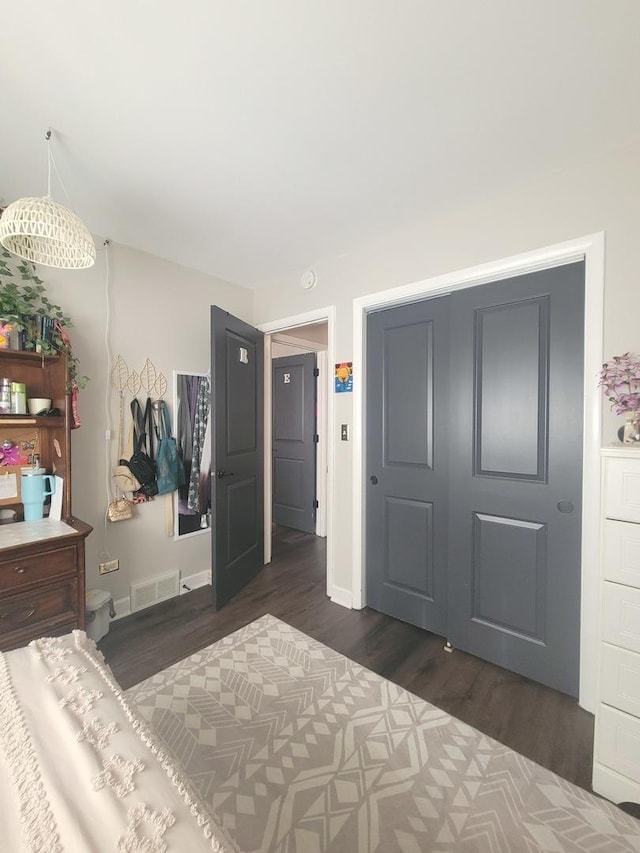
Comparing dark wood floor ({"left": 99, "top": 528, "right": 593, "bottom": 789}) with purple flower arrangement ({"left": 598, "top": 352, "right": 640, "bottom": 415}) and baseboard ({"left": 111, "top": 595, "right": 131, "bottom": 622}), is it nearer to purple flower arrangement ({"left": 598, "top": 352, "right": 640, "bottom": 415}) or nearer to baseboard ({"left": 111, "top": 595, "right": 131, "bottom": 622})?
baseboard ({"left": 111, "top": 595, "right": 131, "bottom": 622})

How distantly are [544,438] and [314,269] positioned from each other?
1977 millimetres

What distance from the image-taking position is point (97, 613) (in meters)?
2.19

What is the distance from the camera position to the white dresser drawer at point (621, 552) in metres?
1.28

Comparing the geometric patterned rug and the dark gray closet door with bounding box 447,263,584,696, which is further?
the dark gray closet door with bounding box 447,263,584,696

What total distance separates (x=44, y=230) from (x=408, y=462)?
2125mm

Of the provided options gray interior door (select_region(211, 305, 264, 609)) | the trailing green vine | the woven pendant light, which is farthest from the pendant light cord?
gray interior door (select_region(211, 305, 264, 609))

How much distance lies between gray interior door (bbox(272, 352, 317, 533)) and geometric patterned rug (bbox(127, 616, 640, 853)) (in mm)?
2505

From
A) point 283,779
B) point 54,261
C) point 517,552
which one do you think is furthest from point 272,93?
point 283,779

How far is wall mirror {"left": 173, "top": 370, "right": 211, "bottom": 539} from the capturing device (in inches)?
111

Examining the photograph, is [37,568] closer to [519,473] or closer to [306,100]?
[306,100]

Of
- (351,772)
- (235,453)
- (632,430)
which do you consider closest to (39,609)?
(235,453)

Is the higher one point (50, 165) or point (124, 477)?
point (50, 165)

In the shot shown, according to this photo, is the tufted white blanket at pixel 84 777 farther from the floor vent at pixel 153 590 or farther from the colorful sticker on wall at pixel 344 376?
the colorful sticker on wall at pixel 344 376

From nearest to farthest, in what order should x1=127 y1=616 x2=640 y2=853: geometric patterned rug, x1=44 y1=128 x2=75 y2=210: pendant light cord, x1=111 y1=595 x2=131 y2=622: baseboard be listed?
1. x1=127 y1=616 x2=640 y2=853: geometric patterned rug
2. x1=44 y1=128 x2=75 y2=210: pendant light cord
3. x1=111 y1=595 x2=131 y2=622: baseboard
